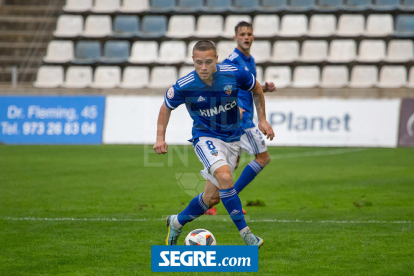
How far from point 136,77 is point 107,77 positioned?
952mm

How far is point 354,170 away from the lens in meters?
10.5

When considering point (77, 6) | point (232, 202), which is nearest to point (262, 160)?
point (232, 202)

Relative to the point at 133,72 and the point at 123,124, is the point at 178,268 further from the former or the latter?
the point at 133,72

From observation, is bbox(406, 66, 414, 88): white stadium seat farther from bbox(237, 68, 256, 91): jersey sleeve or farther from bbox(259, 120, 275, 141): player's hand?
bbox(259, 120, 275, 141): player's hand

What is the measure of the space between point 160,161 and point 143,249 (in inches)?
307

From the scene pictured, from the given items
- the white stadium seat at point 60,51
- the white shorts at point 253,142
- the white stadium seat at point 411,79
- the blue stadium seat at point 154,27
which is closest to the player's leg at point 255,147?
the white shorts at point 253,142

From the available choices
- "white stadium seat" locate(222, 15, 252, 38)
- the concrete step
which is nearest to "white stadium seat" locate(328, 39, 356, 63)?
"white stadium seat" locate(222, 15, 252, 38)

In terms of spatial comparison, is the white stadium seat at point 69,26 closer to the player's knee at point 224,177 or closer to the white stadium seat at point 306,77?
the white stadium seat at point 306,77

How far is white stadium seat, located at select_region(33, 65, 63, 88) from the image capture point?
18.1 metres

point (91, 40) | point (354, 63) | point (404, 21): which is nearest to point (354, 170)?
point (354, 63)

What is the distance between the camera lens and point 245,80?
5.07 meters

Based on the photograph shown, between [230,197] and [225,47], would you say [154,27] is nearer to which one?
[225,47]

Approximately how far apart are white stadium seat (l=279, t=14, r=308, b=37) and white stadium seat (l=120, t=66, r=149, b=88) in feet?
15.3

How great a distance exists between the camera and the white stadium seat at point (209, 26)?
18.5 m
